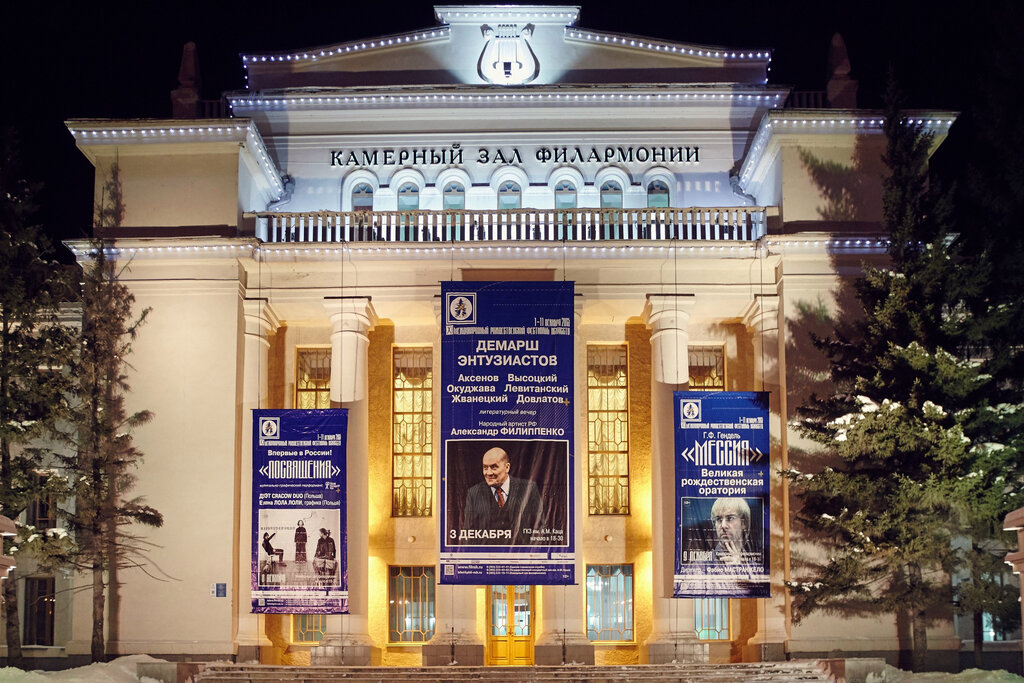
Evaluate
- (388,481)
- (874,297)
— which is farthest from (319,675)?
(874,297)

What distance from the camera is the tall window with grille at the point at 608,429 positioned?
32.1 metres

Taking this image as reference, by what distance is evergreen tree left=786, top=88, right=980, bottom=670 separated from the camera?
25.4 meters

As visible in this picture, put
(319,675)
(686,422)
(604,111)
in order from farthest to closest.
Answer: (604,111)
(686,422)
(319,675)

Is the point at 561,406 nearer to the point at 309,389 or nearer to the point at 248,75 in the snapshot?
the point at 309,389

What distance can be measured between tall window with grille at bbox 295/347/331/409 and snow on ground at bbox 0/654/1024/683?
8.29m

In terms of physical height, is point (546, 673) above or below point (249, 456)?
below

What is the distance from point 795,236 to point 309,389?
13094mm

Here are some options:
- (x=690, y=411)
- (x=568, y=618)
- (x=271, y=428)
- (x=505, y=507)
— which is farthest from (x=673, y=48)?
(x=568, y=618)

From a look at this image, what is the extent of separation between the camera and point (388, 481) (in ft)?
105

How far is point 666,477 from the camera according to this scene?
29875 mm

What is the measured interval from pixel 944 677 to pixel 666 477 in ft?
26.3

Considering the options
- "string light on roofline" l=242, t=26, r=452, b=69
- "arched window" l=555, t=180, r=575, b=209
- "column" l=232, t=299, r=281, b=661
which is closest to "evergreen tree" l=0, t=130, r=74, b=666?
"column" l=232, t=299, r=281, b=661

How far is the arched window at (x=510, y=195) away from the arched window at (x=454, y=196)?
1001 mm

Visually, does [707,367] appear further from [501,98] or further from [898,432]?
[501,98]
